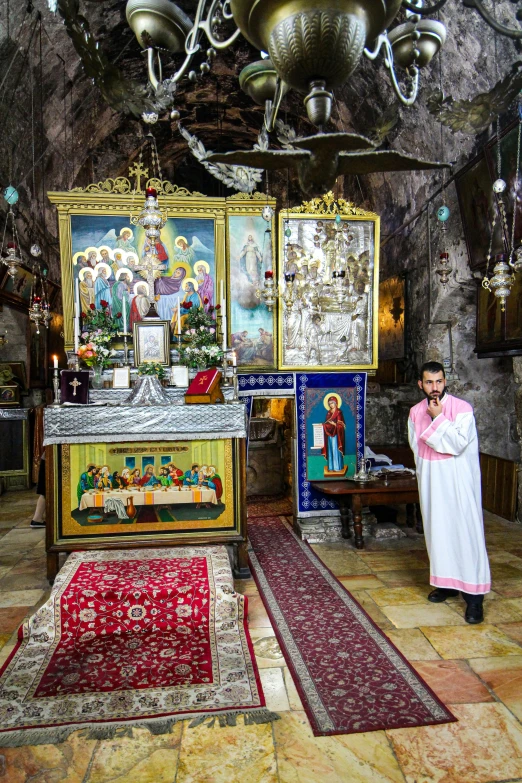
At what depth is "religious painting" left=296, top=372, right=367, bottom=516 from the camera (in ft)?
23.4

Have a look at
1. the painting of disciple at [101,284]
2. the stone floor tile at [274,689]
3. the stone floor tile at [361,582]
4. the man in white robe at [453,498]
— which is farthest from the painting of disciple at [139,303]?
the stone floor tile at [274,689]

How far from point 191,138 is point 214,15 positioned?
13.4 feet

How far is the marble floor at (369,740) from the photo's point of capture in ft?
8.39

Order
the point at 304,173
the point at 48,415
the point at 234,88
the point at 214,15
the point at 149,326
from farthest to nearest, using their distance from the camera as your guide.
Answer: the point at 234,88 → the point at 149,326 → the point at 48,415 → the point at 214,15 → the point at 304,173

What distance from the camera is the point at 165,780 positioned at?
2.52m

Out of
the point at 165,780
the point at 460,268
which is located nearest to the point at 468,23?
the point at 460,268

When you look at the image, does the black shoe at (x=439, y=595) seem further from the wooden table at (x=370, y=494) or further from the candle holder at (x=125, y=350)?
the candle holder at (x=125, y=350)

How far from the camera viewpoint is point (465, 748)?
2717mm

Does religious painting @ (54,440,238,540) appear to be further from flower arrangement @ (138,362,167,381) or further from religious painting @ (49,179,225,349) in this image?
religious painting @ (49,179,225,349)

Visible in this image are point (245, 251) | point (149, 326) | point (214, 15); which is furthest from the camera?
point (245, 251)

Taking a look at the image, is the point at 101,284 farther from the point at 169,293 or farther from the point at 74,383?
the point at 74,383

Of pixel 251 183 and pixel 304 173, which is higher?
pixel 251 183

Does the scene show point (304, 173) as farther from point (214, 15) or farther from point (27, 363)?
point (27, 363)

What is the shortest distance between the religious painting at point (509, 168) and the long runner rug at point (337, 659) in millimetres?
4433
